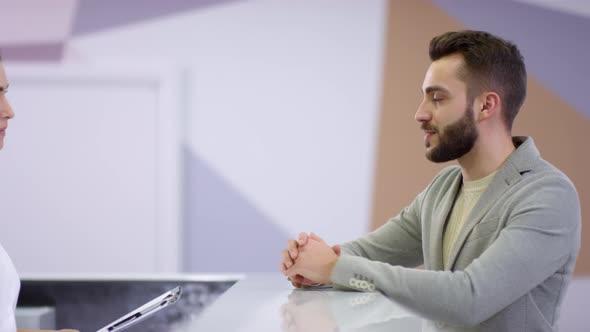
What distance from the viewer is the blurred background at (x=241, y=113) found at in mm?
4332

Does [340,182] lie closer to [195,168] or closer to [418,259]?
[195,168]

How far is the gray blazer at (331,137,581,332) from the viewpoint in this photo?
54.4 inches

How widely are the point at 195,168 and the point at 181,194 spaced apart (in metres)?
0.18

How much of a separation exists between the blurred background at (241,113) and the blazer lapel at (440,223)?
257 centimetres

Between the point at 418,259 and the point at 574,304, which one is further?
the point at 574,304

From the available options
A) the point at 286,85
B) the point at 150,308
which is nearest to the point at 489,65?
the point at 150,308

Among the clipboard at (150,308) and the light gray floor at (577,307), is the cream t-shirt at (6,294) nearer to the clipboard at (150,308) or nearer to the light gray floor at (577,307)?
the clipboard at (150,308)

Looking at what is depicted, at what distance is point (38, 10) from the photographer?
4438 millimetres

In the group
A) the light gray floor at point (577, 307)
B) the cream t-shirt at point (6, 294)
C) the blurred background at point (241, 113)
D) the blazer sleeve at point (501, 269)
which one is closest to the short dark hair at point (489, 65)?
the blazer sleeve at point (501, 269)

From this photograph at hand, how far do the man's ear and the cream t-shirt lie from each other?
3.64 feet

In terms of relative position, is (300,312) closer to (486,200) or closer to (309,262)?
(309,262)

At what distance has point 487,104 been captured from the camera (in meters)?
1.67

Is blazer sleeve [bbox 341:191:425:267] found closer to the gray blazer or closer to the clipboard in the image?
the gray blazer

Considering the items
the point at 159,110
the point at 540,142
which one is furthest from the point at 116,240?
the point at 540,142
